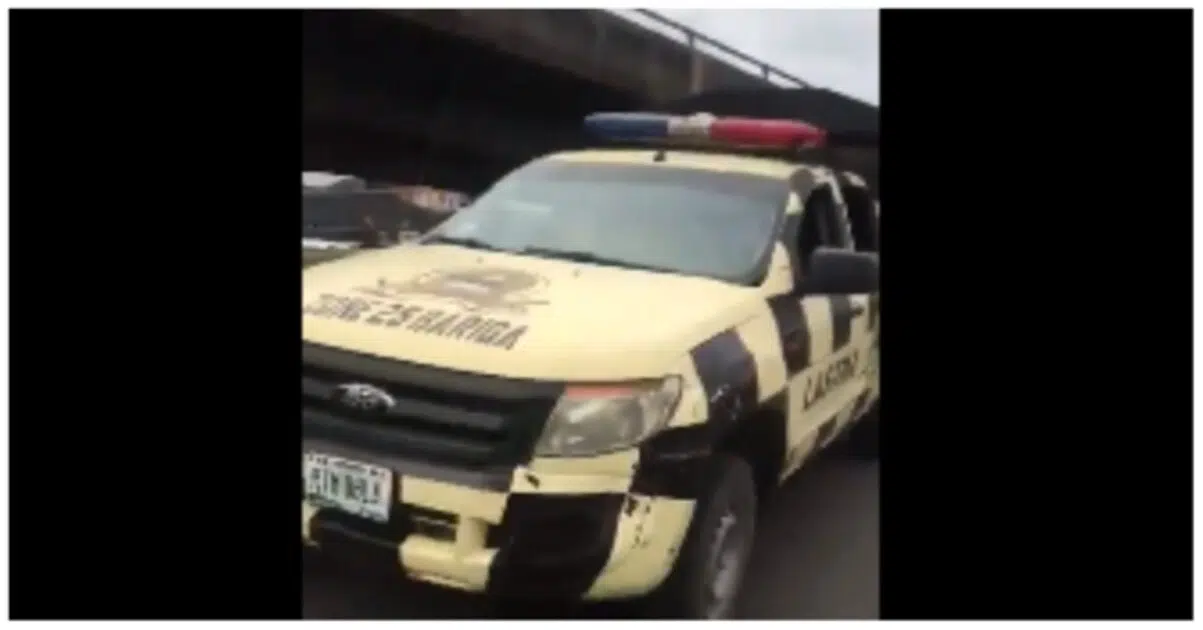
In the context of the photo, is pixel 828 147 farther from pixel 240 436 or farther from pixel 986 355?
pixel 240 436

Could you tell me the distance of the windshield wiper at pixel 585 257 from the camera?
3641 millimetres

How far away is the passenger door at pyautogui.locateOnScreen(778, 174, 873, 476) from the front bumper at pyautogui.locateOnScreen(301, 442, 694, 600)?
38.1 inches

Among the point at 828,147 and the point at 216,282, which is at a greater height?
the point at 828,147

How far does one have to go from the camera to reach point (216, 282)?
6.25 ft

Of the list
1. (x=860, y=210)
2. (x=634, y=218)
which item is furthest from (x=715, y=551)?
(x=860, y=210)

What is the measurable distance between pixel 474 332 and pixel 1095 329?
1.42 m

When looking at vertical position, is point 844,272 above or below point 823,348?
above

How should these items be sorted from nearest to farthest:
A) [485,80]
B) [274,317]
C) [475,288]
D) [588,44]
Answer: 1. [274,317]
2. [475,288]
3. [588,44]
4. [485,80]

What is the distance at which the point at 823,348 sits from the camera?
12.5 feet

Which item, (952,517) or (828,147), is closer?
(952,517)

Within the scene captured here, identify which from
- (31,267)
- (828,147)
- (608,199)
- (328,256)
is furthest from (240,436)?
(828,147)

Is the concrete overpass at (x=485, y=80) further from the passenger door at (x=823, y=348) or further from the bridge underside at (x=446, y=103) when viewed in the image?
the passenger door at (x=823, y=348)

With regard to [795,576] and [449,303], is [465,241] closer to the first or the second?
[449,303]

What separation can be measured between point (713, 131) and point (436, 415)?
6.99 ft
